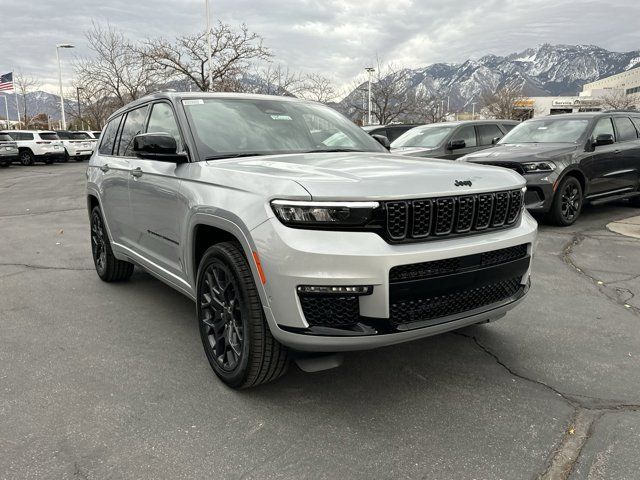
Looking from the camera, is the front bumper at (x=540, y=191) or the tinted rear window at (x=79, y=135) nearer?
the front bumper at (x=540, y=191)

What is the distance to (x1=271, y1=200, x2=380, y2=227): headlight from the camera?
2.46m

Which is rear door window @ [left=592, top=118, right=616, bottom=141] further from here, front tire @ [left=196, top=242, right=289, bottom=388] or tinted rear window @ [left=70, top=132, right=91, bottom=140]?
tinted rear window @ [left=70, top=132, right=91, bottom=140]

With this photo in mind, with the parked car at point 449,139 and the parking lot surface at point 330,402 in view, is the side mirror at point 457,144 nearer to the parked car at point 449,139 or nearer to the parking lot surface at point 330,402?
the parked car at point 449,139

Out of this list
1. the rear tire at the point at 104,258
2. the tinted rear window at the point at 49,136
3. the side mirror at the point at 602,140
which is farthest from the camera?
the tinted rear window at the point at 49,136

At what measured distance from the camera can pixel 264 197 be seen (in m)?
2.62

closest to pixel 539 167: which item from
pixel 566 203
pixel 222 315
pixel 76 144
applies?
pixel 566 203

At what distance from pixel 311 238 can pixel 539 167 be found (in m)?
6.32

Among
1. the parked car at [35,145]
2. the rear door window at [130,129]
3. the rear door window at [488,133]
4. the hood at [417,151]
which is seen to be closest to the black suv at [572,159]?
the hood at [417,151]

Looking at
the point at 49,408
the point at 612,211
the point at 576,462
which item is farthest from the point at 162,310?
the point at 612,211

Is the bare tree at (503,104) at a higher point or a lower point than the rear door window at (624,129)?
higher

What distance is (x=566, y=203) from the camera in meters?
8.05

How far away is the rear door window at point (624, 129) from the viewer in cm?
906

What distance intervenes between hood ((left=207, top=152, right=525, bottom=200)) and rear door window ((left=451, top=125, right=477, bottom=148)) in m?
7.87

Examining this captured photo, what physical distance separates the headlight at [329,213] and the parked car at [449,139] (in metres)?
7.78
